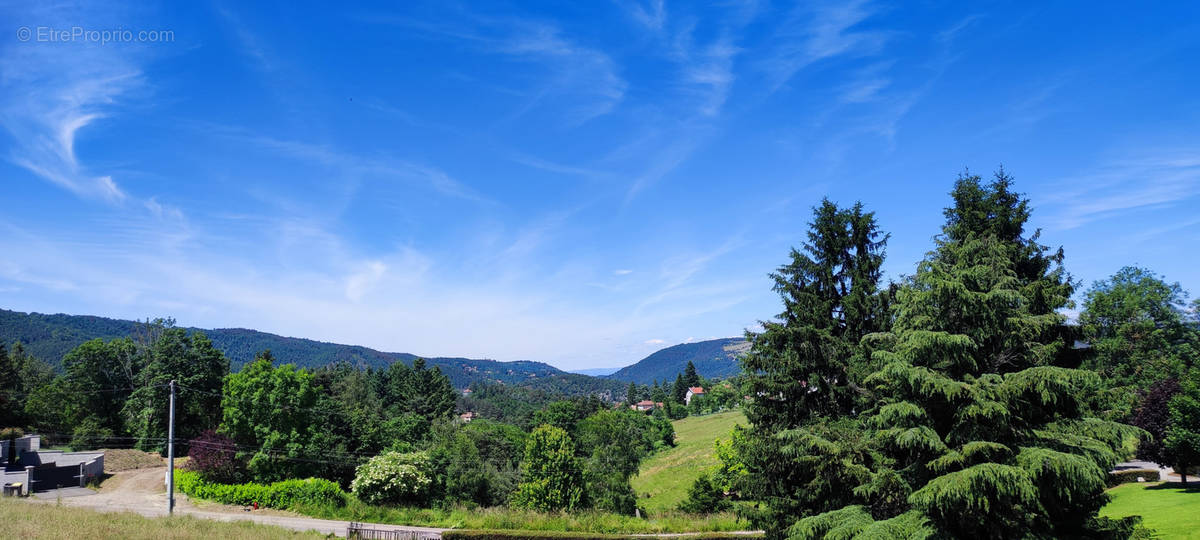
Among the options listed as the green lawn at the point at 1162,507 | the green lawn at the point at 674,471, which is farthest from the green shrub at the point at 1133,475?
the green lawn at the point at 674,471

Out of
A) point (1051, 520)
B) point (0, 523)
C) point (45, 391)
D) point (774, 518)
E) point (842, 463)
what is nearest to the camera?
point (1051, 520)

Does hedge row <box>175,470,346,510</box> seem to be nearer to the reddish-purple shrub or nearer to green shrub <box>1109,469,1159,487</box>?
the reddish-purple shrub

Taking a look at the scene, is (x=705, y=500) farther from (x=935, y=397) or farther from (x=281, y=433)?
(x=281, y=433)

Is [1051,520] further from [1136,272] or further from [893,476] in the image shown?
[1136,272]

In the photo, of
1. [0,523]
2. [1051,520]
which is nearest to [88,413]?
[0,523]

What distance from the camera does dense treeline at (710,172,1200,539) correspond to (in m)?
9.84

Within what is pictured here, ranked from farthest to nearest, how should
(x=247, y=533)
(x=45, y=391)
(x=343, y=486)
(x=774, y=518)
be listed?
1. (x=45, y=391)
2. (x=343, y=486)
3. (x=247, y=533)
4. (x=774, y=518)

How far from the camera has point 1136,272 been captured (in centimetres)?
4997

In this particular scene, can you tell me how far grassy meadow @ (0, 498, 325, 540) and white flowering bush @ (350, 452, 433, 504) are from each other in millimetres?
9934

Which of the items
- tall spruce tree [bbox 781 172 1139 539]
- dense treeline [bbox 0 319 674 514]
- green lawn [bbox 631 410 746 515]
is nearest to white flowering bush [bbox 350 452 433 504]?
dense treeline [bbox 0 319 674 514]

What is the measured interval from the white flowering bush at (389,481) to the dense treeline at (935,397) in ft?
70.1

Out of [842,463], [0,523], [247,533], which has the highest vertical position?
[842,463]

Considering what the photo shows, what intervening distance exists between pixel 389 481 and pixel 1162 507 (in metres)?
34.1

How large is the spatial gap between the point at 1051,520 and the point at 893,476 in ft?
10.0
